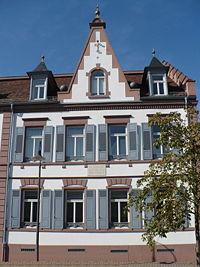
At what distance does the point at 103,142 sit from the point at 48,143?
3083 millimetres

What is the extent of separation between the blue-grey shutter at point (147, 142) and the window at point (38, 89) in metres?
6.39

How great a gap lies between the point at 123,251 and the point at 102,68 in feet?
33.8

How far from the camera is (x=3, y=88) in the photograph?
21.1 meters

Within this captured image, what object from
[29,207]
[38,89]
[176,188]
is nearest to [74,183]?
[29,207]

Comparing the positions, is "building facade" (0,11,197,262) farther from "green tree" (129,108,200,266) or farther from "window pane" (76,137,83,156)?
"green tree" (129,108,200,266)

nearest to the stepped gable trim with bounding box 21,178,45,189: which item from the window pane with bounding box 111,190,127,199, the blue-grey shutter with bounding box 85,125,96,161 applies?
the blue-grey shutter with bounding box 85,125,96,161

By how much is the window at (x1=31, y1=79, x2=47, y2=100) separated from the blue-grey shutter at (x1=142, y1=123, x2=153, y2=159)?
6.39 m

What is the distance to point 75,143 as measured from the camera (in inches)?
696

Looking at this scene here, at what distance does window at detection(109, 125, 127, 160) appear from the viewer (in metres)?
17.2

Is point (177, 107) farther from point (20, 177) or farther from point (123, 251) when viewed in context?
point (20, 177)

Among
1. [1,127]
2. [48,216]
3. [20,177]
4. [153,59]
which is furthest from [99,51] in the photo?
[48,216]

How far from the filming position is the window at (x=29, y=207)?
658 inches

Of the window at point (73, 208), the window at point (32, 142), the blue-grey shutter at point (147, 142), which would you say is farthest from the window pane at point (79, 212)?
the blue-grey shutter at point (147, 142)

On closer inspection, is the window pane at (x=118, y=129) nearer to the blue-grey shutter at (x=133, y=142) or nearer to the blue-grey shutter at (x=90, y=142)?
the blue-grey shutter at (x=133, y=142)
